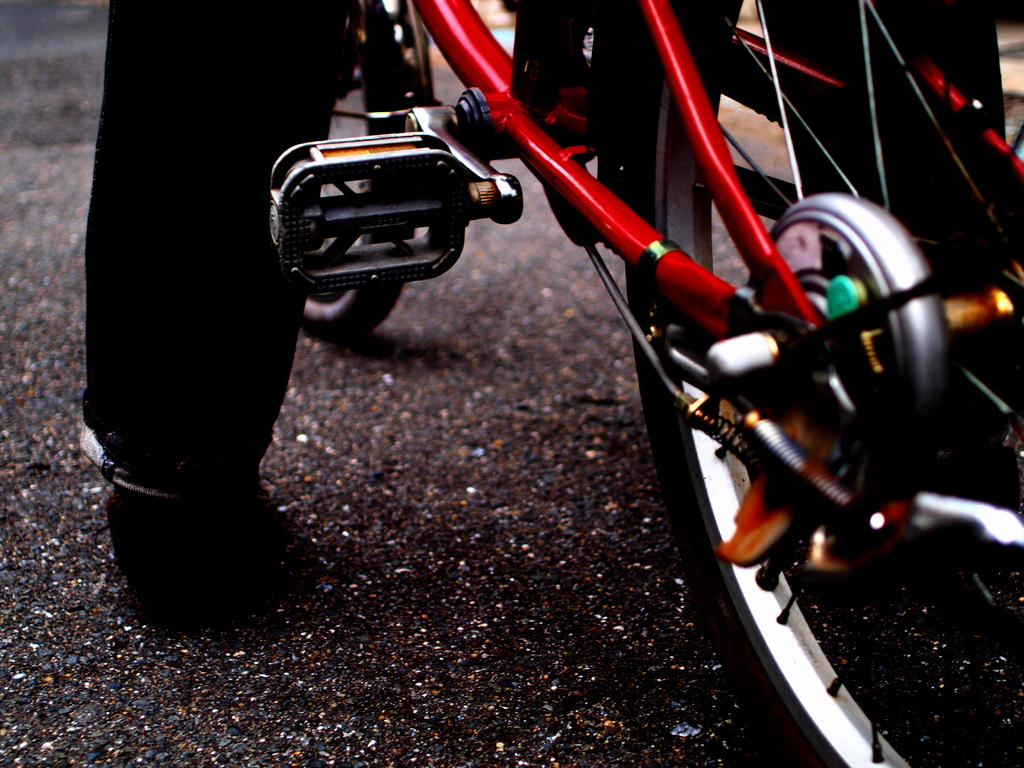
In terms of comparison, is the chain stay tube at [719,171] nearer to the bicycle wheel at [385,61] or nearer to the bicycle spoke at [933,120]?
the bicycle spoke at [933,120]

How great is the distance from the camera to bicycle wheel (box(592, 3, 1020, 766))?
958mm

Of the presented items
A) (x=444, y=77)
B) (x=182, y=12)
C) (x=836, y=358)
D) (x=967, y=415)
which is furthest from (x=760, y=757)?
(x=444, y=77)

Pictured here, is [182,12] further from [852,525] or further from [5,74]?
[5,74]

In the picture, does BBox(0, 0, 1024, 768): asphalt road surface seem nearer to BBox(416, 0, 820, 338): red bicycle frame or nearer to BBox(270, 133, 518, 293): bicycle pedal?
Answer: BBox(270, 133, 518, 293): bicycle pedal

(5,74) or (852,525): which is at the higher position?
(852,525)

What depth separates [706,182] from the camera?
0.92 metres

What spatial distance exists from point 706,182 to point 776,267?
0.16 metres

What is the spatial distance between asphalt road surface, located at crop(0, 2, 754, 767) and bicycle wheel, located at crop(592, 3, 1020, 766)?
0.53 ft

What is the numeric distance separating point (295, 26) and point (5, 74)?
16.8 feet

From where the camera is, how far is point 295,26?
111cm

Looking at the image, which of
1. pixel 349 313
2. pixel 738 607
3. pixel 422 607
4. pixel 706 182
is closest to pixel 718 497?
pixel 738 607

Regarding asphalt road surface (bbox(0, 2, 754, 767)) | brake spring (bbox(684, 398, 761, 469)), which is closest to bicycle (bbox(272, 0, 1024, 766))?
brake spring (bbox(684, 398, 761, 469))

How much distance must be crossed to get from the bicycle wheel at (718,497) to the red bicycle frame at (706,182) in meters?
0.05

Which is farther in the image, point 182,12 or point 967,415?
point 182,12
